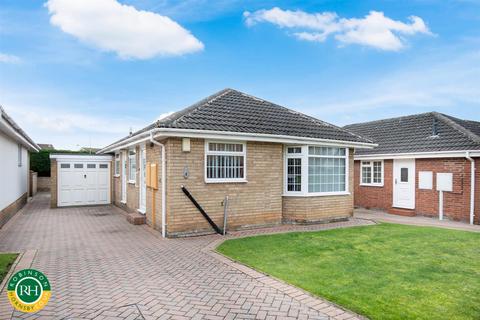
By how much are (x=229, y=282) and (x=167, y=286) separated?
1071 millimetres

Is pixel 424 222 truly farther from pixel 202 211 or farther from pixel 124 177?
pixel 124 177

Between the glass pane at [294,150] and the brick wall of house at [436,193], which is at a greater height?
the glass pane at [294,150]

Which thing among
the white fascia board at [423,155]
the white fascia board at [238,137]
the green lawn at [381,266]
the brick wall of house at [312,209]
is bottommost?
the green lawn at [381,266]

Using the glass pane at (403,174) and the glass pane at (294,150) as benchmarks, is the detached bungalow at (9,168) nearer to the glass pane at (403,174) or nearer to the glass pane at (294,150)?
the glass pane at (294,150)

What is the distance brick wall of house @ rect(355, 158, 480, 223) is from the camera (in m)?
12.9

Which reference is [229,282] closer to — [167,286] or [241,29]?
[167,286]

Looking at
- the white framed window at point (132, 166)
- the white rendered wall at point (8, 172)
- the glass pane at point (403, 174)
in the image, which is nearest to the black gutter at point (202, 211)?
the white framed window at point (132, 166)

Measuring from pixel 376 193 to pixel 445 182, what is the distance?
11.7 ft

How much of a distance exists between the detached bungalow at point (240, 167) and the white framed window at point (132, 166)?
420 millimetres

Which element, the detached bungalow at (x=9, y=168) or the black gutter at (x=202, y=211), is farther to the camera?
the detached bungalow at (x=9, y=168)

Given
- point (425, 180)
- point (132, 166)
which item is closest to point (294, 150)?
point (425, 180)

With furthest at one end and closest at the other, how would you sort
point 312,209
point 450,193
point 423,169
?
point 423,169
point 450,193
point 312,209

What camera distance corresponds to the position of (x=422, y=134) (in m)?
15.6

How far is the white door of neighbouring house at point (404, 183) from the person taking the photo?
14852 millimetres
